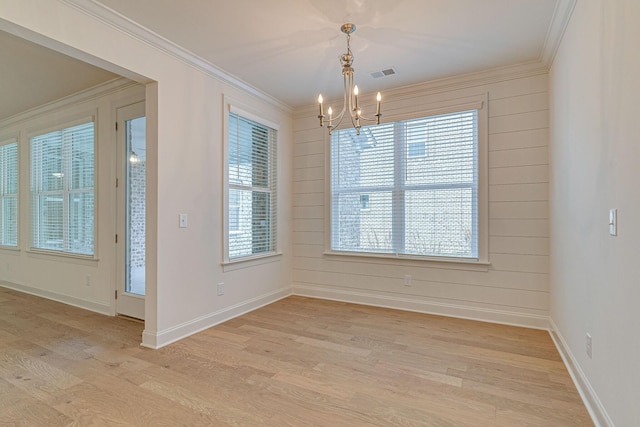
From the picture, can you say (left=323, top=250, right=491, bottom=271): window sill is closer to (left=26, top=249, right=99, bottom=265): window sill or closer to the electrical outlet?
the electrical outlet

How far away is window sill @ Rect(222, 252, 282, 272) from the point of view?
3704 millimetres

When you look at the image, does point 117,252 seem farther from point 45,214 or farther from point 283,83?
point 283,83

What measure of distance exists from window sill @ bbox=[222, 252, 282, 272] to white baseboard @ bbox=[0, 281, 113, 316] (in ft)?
4.96

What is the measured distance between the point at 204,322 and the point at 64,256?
2404mm

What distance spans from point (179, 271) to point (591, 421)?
10.6ft

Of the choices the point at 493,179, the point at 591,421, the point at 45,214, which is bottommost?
the point at 591,421

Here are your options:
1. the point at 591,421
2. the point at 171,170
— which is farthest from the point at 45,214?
the point at 591,421

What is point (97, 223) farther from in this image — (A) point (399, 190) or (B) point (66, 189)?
(A) point (399, 190)

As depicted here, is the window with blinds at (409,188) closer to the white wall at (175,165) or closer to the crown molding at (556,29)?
the crown molding at (556,29)

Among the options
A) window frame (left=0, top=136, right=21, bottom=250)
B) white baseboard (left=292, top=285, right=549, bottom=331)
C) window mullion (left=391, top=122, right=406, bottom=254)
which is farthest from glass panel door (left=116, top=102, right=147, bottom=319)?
window mullion (left=391, top=122, right=406, bottom=254)

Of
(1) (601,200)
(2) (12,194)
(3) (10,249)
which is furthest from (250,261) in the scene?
(2) (12,194)

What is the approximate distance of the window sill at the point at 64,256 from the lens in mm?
4004

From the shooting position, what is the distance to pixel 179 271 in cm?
312

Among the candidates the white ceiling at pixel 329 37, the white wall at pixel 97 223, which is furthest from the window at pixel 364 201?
the white wall at pixel 97 223
